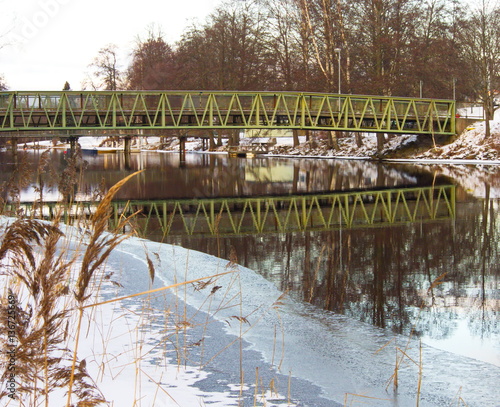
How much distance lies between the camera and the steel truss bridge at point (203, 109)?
33.8m

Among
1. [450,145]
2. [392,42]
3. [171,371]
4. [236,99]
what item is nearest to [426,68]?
[392,42]

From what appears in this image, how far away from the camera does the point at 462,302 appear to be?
23.1 feet

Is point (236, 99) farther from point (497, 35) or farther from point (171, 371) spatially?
point (171, 371)

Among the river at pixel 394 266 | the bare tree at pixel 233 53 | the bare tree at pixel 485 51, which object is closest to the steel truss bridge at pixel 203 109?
the bare tree at pixel 485 51

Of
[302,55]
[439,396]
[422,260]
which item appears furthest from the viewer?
[302,55]

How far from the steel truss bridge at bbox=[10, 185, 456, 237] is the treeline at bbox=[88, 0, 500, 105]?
23285mm

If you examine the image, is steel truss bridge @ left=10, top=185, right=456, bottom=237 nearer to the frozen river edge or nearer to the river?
the river

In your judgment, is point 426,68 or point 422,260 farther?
point 426,68

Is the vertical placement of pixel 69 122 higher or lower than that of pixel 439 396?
higher

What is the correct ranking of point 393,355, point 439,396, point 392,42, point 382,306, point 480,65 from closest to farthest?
point 439,396 → point 393,355 → point 382,306 → point 480,65 → point 392,42

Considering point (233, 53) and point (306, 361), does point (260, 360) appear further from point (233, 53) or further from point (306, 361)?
point (233, 53)

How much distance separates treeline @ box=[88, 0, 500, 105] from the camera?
4219 cm

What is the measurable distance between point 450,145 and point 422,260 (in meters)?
32.9

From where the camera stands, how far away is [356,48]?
146ft
